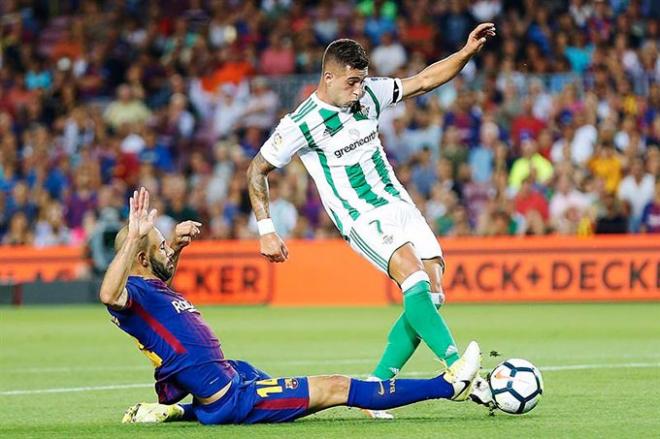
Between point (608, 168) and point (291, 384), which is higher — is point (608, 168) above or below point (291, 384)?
above

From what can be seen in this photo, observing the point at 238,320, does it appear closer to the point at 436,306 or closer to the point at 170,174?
the point at 170,174

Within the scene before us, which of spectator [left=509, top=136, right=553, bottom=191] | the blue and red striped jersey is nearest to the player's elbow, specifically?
the blue and red striped jersey

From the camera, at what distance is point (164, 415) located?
835 centimetres

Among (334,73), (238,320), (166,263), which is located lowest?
(238,320)

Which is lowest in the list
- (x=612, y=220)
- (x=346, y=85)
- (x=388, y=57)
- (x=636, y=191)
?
(x=612, y=220)

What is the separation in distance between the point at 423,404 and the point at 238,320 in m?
9.45

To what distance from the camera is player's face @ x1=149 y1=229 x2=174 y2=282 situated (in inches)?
322

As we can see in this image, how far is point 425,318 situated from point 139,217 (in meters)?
1.75

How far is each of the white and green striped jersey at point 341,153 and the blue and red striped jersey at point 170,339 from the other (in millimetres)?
1210

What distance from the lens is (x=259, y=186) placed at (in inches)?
340

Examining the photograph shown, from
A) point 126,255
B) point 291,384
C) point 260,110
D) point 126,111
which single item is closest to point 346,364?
point 291,384

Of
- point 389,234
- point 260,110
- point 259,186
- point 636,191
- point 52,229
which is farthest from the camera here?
point 260,110

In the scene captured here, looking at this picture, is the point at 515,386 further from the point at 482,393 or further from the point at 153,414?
the point at 153,414

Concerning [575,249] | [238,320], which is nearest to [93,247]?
[238,320]
